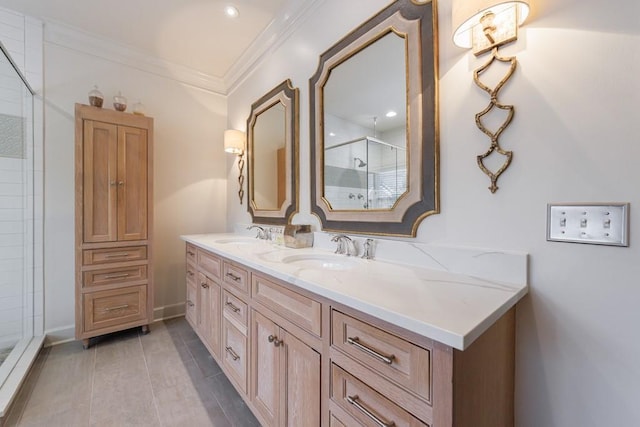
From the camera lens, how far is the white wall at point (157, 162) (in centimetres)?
214

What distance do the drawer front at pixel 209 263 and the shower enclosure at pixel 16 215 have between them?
3.99 ft

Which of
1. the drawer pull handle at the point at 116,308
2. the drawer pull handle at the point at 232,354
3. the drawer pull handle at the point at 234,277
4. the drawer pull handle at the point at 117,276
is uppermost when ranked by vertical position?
the drawer pull handle at the point at 234,277

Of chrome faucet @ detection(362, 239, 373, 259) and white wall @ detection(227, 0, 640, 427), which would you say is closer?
white wall @ detection(227, 0, 640, 427)

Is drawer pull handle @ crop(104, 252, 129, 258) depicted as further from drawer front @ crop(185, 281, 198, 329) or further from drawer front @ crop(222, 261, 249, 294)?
drawer front @ crop(222, 261, 249, 294)

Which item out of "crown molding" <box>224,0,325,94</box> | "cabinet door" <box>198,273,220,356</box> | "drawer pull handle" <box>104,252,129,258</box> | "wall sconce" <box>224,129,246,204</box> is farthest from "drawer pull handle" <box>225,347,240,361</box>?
"crown molding" <box>224,0,325,94</box>

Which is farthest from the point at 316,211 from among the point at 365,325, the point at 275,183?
the point at 365,325

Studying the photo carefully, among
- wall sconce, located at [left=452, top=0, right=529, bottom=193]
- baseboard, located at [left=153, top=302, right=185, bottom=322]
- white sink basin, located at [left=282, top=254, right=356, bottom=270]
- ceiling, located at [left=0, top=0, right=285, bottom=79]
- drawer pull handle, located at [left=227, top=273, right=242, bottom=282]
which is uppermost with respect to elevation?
ceiling, located at [left=0, top=0, right=285, bottom=79]

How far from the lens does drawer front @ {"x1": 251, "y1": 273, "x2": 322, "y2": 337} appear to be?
93 cm

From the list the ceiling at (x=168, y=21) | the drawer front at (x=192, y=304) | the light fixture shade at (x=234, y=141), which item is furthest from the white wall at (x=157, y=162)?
the drawer front at (x=192, y=304)

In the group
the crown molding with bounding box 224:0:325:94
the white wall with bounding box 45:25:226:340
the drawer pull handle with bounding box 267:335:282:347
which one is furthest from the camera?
the white wall with bounding box 45:25:226:340

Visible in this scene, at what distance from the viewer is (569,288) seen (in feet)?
2.65

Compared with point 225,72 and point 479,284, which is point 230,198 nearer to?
point 225,72

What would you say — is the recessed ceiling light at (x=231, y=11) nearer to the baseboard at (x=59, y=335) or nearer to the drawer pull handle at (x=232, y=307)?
the drawer pull handle at (x=232, y=307)

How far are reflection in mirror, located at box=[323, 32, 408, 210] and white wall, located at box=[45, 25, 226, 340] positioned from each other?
5.90ft
